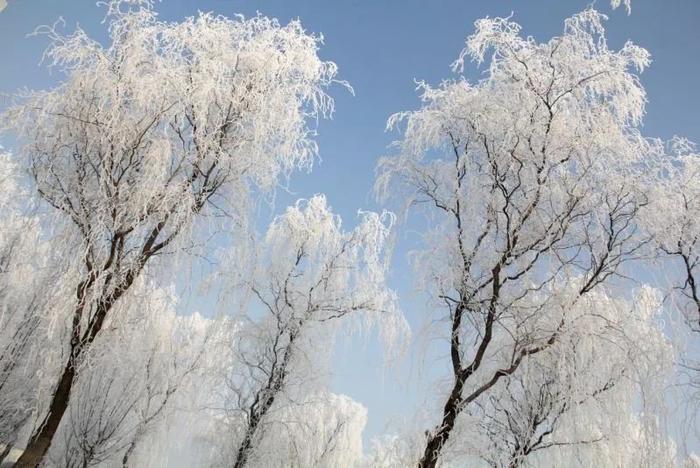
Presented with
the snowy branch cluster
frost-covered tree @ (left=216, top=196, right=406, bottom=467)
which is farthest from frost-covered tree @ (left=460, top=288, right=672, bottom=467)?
frost-covered tree @ (left=216, top=196, right=406, bottom=467)

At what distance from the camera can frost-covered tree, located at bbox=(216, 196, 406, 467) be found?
9641 millimetres

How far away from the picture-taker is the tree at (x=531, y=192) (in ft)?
19.9

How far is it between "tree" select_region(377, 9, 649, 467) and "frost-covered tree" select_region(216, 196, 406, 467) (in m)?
3.00

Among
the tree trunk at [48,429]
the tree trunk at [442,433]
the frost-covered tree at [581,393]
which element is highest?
the frost-covered tree at [581,393]

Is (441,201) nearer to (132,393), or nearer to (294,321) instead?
(294,321)

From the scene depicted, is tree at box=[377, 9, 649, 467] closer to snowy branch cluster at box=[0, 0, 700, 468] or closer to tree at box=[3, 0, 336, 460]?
snowy branch cluster at box=[0, 0, 700, 468]

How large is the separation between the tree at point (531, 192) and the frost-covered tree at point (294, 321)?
3000 millimetres

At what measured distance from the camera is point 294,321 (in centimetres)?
995

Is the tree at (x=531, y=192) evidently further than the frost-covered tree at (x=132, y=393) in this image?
No

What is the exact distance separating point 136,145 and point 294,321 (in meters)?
5.21

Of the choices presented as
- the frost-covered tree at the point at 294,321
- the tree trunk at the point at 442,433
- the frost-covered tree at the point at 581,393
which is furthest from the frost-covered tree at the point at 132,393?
the frost-covered tree at the point at 581,393

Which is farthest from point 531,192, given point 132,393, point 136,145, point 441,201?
point 132,393

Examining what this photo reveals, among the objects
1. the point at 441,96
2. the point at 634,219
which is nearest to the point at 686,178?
the point at 634,219

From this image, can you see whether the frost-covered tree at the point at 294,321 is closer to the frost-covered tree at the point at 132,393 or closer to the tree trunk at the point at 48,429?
the frost-covered tree at the point at 132,393
